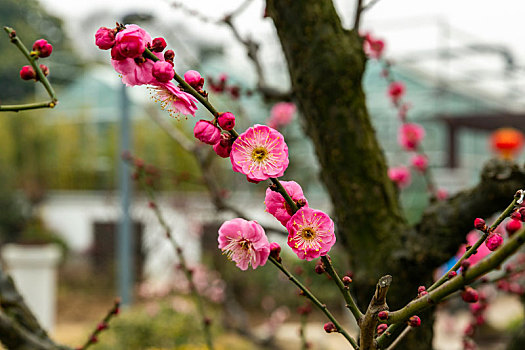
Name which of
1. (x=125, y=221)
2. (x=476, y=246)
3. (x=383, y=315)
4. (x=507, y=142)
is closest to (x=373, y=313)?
(x=383, y=315)

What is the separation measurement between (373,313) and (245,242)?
15 centimetres

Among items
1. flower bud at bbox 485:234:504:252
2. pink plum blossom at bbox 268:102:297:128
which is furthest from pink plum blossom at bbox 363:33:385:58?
flower bud at bbox 485:234:504:252

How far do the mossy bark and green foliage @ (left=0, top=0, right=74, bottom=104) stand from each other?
3395mm

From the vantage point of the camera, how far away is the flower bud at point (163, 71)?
50 cm

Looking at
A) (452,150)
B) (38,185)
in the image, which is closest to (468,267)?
(452,150)

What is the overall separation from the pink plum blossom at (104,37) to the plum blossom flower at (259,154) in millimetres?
148

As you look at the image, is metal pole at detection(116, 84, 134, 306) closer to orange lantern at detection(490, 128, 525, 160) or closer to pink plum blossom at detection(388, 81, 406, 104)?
pink plum blossom at detection(388, 81, 406, 104)

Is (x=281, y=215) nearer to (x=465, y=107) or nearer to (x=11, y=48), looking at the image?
(x=11, y=48)

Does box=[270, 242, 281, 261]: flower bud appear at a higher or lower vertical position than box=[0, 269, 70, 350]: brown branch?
higher

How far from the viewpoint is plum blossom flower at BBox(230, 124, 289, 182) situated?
0.54 metres

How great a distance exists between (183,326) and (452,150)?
204 inches

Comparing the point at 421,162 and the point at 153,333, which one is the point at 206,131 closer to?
the point at 421,162

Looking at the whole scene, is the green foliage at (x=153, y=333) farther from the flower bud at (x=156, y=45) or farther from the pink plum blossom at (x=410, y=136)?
the flower bud at (x=156, y=45)

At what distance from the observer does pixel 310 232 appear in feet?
1.84
